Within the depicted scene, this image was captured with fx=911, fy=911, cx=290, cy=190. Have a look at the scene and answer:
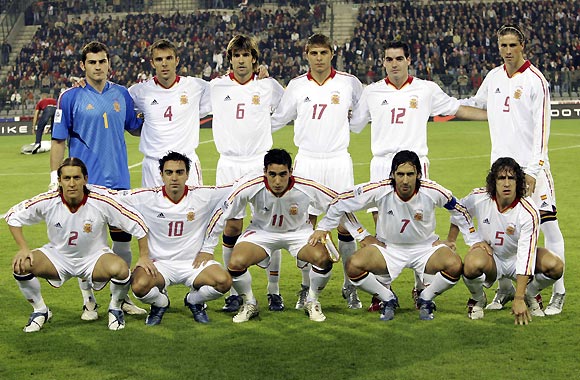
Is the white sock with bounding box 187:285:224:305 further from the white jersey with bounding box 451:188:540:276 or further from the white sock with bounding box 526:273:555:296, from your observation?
the white sock with bounding box 526:273:555:296

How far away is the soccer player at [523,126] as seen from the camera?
7.29 metres

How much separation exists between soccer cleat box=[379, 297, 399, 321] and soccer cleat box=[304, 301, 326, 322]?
0.46 m

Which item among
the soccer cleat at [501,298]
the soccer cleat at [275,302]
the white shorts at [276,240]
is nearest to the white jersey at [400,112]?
the white shorts at [276,240]

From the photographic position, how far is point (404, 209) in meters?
7.09

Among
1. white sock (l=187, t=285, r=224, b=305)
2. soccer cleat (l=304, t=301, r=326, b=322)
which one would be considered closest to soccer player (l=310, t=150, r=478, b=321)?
soccer cleat (l=304, t=301, r=326, b=322)

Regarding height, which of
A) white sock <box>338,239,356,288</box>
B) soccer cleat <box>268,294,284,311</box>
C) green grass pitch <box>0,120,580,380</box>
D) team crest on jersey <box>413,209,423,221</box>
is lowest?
green grass pitch <box>0,120,580,380</box>

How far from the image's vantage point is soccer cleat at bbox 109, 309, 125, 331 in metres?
6.92

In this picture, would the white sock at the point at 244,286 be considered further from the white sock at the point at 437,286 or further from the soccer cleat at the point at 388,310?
the white sock at the point at 437,286

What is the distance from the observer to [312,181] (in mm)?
7375

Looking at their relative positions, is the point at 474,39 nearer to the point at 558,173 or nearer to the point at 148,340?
the point at 558,173

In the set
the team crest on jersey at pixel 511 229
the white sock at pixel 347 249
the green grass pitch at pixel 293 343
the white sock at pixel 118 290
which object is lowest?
the green grass pitch at pixel 293 343

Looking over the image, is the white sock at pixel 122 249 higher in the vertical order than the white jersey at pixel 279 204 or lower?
lower

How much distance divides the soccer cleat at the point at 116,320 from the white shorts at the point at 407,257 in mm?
2052

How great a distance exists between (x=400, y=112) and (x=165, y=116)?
2.05m
